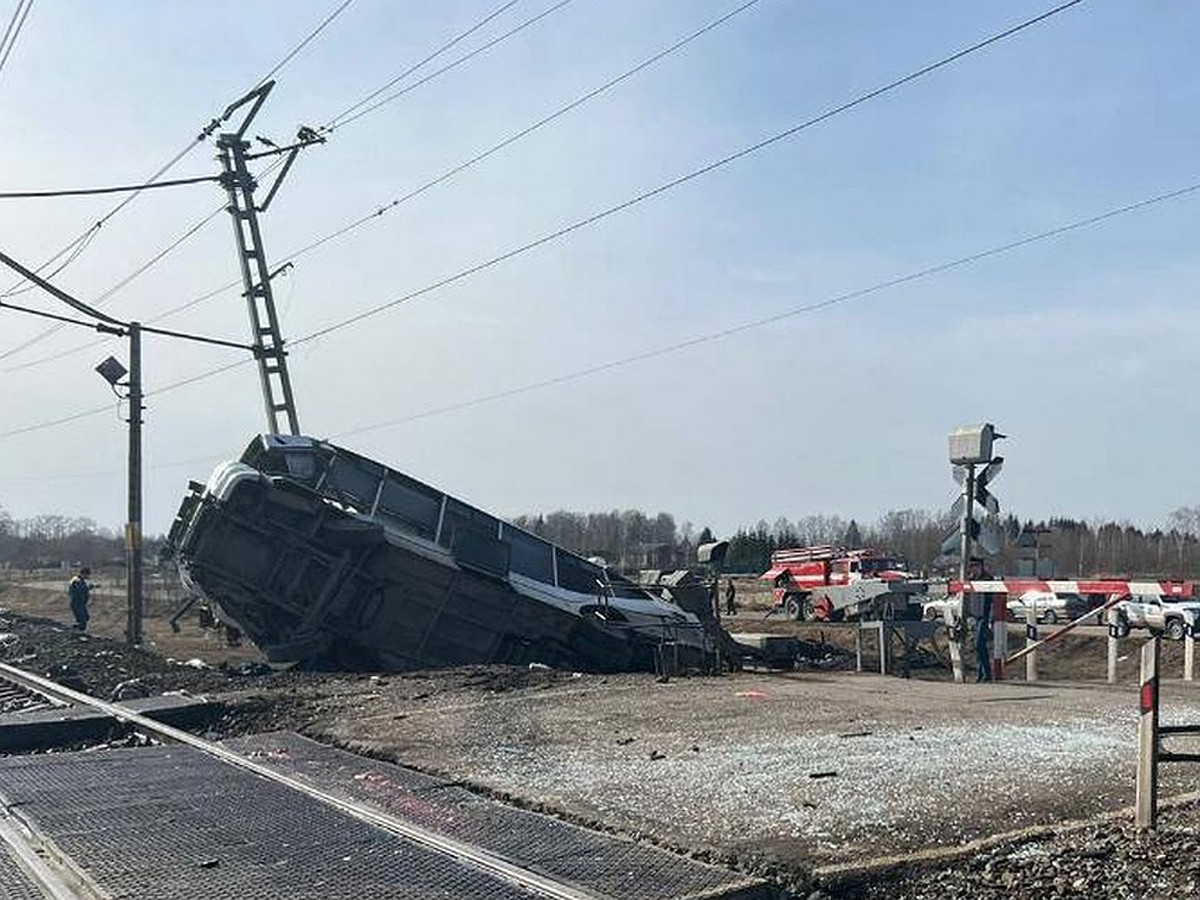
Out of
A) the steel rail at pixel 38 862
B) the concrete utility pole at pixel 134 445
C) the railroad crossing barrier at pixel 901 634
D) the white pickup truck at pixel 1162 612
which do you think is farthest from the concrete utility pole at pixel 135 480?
the white pickup truck at pixel 1162 612

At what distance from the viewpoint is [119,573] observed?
8975cm

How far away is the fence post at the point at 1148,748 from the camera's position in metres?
7.16

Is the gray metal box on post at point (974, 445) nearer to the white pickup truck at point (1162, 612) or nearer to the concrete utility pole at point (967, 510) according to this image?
the concrete utility pole at point (967, 510)

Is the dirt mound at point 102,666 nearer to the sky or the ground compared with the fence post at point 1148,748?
nearer to the ground

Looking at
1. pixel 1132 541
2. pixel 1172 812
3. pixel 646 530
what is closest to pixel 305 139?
pixel 1172 812

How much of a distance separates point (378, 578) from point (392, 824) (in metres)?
12.9

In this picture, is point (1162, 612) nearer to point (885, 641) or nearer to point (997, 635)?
point (885, 641)

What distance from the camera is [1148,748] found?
718 cm

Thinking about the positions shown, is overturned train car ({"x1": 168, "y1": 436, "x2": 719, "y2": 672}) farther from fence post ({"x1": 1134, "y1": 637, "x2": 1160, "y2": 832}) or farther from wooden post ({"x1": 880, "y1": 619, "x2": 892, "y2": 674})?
fence post ({"x1": 1134, "y1": 637, "x2": 1160, "y2": 832})

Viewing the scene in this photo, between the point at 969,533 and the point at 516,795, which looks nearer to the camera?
the point at 516,795

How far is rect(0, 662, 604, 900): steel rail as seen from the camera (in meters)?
6.45

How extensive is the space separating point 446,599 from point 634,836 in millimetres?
13670

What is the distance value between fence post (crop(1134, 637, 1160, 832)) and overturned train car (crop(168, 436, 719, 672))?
12886 millimetres

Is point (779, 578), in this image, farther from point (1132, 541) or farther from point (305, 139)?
point (1132, 541)
